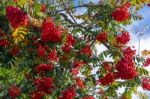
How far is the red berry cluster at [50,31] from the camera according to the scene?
959 cm

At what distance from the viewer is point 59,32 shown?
9633 mm

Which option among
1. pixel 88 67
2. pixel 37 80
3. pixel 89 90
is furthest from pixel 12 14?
pixel 89 90

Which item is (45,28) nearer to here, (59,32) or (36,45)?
(59,32)

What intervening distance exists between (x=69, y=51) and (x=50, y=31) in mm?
1371

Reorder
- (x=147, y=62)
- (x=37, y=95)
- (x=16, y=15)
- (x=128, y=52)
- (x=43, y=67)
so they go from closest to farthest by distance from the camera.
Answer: (x=16, y=15) < (x=43, y=67) < (x=37, y=95) < (x=128, y=52) < (x=147, y=62)

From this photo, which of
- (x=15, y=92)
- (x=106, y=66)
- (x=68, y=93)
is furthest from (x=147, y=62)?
(x=15, y=92)

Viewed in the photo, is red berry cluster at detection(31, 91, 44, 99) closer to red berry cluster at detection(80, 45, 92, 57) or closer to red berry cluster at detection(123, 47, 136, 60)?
red berry cluster at detection(80, 45, 92, 57)

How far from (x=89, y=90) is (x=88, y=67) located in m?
0.99

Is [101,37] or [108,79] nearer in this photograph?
[101,37]

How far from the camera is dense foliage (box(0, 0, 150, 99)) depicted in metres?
10.2

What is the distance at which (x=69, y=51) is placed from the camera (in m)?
10.9

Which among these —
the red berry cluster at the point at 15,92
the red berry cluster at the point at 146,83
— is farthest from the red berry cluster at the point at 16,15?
the red berry cluster at the point at 146,83

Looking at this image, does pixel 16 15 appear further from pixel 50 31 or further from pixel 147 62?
pixel 147 62

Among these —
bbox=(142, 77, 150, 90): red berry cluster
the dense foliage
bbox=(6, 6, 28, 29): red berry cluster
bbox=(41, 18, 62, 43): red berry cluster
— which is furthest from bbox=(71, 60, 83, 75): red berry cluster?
bbox=(6, 6, 28, 29): red berry cluster
